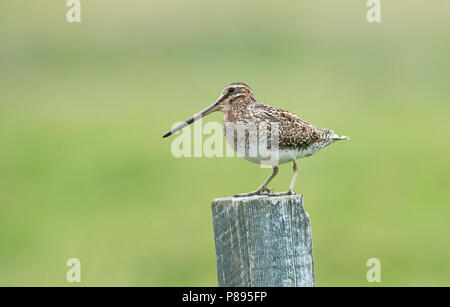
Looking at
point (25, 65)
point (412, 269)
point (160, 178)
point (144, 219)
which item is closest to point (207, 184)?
point (160, 178)

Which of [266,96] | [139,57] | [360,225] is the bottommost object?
[360,225]

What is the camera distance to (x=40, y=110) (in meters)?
22.7

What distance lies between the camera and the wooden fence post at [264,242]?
442cm

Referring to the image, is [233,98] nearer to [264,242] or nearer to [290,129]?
[290,129]

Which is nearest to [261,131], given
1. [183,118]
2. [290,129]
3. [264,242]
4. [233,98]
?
[290,129]

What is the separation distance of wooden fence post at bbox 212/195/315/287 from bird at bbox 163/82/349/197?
44.6 inches

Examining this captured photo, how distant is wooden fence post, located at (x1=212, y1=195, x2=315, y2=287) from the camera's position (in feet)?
14.5

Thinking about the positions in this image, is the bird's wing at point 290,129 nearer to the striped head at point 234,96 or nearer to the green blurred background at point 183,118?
the striped head at point 234,96

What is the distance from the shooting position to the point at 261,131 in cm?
582

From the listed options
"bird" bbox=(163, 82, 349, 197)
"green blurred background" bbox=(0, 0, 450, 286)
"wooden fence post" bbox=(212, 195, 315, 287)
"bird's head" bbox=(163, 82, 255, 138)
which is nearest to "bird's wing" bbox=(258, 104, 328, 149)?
"bird" bbox=(163, 82, 349, 197)

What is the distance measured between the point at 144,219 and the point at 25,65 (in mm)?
13858

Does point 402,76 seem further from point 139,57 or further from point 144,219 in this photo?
point 144,219

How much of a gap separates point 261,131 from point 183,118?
13.4 metres
